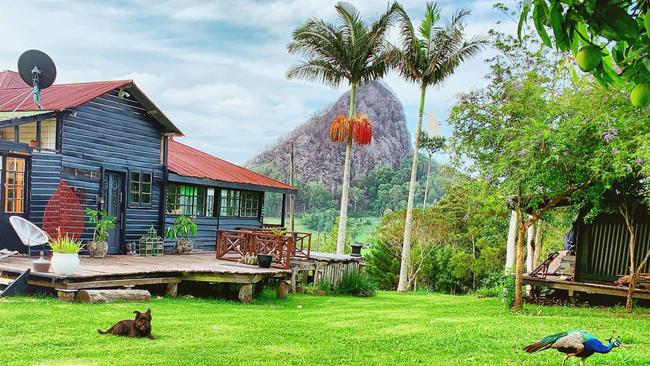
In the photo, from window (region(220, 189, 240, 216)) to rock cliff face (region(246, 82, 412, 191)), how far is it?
4651cm

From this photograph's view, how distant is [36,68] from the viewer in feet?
48.1

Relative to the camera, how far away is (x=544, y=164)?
12000mm

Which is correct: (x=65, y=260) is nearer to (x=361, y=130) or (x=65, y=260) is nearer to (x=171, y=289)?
(x=171, y=289)

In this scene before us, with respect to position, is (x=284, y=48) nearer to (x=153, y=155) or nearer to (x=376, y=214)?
(x=153, y=155)

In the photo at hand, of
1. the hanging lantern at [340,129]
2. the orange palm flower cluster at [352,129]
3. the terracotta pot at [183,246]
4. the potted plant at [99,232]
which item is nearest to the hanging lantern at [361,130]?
the orange palm flower cluster at [352,129]

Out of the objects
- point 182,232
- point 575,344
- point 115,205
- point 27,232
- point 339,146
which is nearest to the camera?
point 575,344

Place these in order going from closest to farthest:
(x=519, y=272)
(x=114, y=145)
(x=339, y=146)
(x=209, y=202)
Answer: (x=519, y=272) < (x=114, y=145) < (x=209, y=202) < (x=339, y=146)

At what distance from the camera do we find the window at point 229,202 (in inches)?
827

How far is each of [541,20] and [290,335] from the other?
7336mm

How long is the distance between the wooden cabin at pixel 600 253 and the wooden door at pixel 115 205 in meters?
10.1

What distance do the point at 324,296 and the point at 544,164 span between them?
6.78m

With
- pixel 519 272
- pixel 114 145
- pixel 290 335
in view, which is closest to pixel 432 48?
pixel 114 145

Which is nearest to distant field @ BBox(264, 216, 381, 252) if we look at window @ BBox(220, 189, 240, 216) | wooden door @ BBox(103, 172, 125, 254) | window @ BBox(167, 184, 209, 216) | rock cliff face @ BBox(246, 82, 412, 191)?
rock cliff face @ BBox(246, 82, 412, 191)

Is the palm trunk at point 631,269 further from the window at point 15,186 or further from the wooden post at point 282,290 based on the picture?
the window at point 15,186
